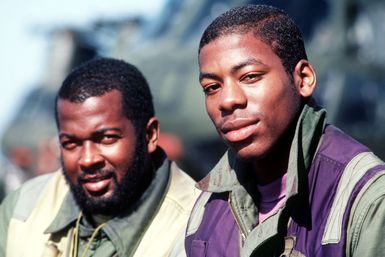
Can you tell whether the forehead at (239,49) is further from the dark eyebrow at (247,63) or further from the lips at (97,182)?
the lips at (97,182)

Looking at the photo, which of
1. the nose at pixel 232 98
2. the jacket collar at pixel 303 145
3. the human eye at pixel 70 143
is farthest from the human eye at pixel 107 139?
the nose at pixel 232 98

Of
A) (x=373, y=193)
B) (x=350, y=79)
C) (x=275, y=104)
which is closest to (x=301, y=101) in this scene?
(x=275, y=104)

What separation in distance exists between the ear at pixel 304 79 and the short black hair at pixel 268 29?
21 mm

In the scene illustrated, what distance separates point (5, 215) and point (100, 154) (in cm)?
81

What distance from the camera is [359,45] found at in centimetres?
844

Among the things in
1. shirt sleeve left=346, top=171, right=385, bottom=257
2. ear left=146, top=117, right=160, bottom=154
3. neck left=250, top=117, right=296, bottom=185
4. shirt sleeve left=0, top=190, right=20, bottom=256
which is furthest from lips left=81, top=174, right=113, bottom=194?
shirt sleeve left=346, top=171, right=385, bottom=257

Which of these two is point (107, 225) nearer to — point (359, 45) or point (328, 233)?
point (328, 233)

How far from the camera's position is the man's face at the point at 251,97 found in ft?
8.89

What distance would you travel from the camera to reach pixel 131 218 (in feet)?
12.5

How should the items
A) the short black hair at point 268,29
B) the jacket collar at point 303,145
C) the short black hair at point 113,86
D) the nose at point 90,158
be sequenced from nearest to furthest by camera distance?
the jacket collar at point 303,145 → the short black hair at point 268,29 → the nose at point 90,158 → the short black hair at point 113,86

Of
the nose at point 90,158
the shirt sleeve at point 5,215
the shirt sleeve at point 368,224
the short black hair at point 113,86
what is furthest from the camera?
the shirt sleeve at point 5,215

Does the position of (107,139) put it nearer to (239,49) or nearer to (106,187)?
(106,187)

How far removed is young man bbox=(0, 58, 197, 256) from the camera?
374 centimetres

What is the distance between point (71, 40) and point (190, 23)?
16.9 m
